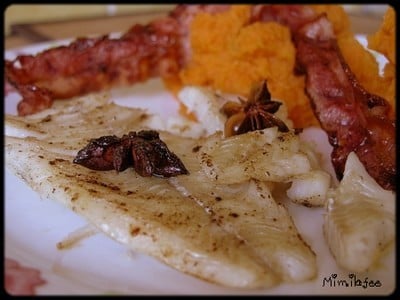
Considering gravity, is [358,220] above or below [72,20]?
below

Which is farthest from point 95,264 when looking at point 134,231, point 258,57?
point 258,57

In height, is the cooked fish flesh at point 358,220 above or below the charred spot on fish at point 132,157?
below

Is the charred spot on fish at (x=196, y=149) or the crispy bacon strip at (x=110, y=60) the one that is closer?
the charred spot on fish at (x=196, y=149)

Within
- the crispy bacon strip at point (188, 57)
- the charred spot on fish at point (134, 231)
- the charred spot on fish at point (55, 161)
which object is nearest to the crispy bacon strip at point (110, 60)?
the crispy bacon strip at point (188, 57)

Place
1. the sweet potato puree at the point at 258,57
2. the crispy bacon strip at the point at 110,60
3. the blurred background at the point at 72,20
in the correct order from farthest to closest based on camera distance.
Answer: the blurred background at the point at 72,20 < the crispy bacon strip at the point at 110,60 < the sweet potato puree at the point at 258,57

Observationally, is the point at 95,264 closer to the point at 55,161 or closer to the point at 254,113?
the point at 55,161

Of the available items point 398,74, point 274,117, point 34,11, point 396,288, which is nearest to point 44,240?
point 274,117

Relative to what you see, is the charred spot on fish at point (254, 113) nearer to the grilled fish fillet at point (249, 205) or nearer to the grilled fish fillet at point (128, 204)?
the grilled fish fillet at point (249, 205)

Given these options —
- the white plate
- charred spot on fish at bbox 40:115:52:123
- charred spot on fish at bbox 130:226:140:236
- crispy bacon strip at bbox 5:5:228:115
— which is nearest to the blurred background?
crispy bacon strip at bbox 5:5:228:115
